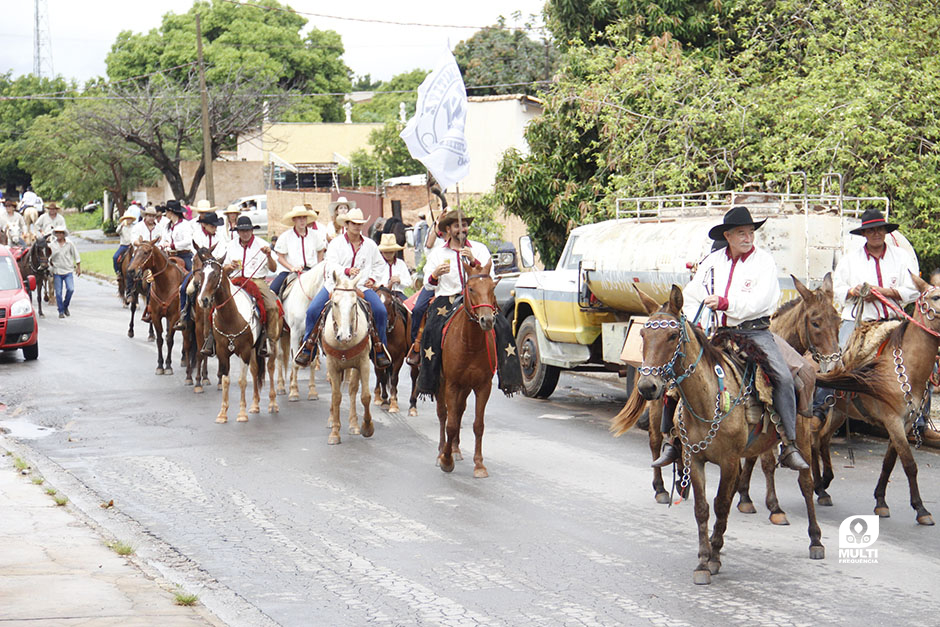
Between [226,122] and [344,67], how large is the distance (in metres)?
32.9

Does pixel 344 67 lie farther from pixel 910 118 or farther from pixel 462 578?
pixel 462 578

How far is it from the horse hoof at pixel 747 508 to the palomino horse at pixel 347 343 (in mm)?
4834

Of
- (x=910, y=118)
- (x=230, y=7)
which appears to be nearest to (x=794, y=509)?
(x=910, y=118)

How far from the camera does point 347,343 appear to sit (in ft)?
42.2

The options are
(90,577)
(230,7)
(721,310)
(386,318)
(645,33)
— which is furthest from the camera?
(230,7)

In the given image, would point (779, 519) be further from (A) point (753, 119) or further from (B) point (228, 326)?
(A) point (753, 119)

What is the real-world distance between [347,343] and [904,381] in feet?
19.4

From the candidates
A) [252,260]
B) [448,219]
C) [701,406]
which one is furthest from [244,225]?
[701,406]

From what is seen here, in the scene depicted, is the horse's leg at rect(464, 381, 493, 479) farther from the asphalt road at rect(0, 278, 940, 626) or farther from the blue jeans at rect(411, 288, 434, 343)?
the blue jeans at rect(411, 288, 434, 343)

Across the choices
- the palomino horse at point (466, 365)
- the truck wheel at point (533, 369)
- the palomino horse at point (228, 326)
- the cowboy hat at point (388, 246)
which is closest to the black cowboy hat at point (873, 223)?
the palomino horse at point (466, 365)

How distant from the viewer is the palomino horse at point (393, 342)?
49.1ft

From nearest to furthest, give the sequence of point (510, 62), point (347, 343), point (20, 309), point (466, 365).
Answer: point (466, 365) < point (347, 343) < point (20, 309) < point (510, 62)

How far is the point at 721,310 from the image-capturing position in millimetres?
8297

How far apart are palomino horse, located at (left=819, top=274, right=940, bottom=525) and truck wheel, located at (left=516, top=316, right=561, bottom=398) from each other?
22.1ft
